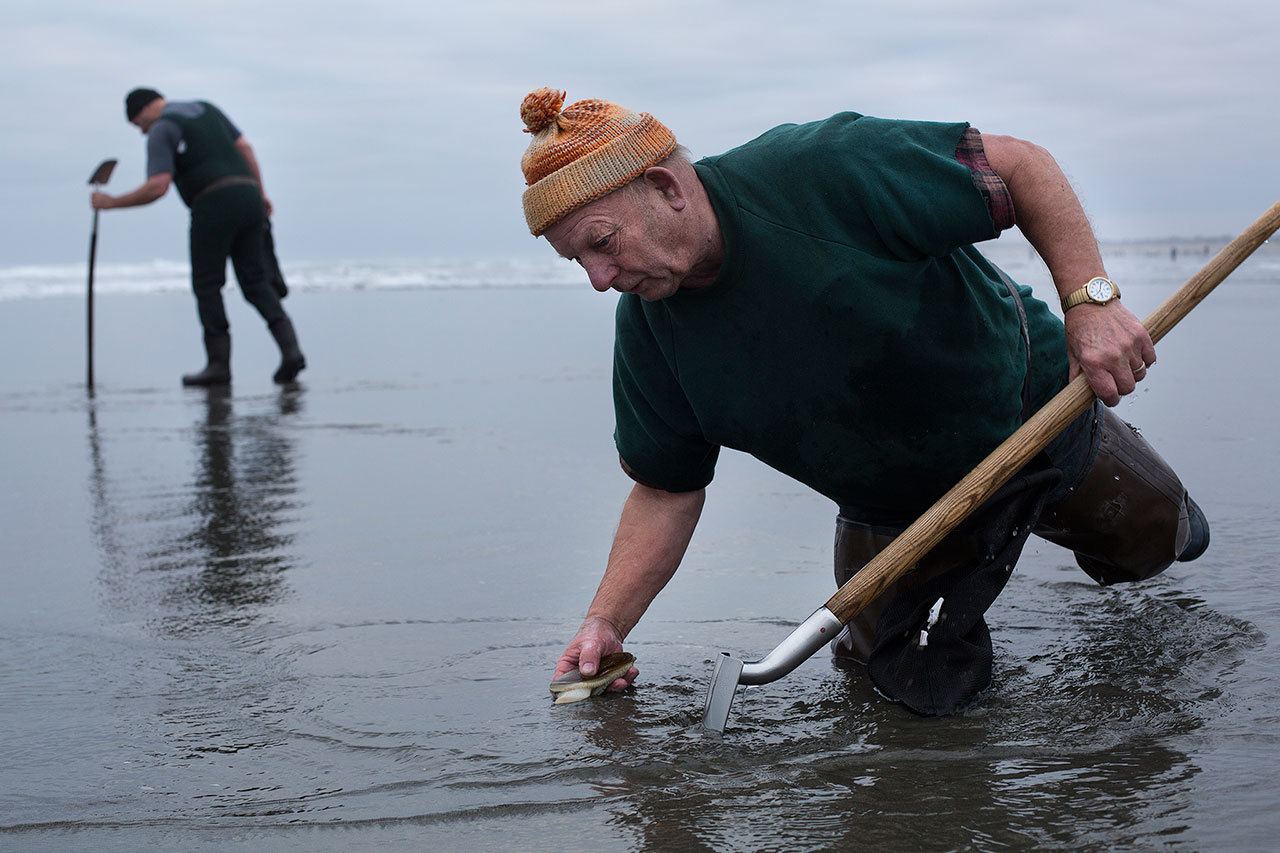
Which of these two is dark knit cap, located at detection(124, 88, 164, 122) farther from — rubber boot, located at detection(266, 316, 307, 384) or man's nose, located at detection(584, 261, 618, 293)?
man's nose, located at detection(584, 261, 618, 293)

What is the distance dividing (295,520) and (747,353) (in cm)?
267

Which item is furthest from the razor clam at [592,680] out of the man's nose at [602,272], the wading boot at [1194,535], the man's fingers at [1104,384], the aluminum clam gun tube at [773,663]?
the wading boot at [1194,535]

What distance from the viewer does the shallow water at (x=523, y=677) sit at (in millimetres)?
2330

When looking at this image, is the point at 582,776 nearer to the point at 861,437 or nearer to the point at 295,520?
the point at 861,437

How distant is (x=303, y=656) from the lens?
334 centimetres

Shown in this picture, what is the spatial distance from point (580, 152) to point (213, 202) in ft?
24.0

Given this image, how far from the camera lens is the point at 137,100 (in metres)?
9.24

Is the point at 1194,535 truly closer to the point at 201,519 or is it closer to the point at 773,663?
the point at 773,663

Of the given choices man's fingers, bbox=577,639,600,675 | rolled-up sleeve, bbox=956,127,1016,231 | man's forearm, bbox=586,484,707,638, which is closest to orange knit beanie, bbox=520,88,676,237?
rolled-up sleeve, bbox=956,127,1016,231

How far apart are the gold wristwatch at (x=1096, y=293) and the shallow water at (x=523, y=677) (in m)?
0.76

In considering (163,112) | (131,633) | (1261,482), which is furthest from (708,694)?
(163,112)

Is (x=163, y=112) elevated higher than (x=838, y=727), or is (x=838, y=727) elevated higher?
(x=163, y=112)

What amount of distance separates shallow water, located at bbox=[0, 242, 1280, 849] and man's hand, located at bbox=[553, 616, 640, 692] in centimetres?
7

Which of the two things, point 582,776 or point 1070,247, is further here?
point 1070,247
